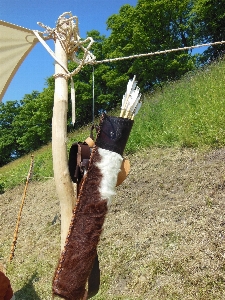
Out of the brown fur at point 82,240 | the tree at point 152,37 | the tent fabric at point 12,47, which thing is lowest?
the brown fur at point 82,240

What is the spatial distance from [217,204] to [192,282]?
3.24 feet

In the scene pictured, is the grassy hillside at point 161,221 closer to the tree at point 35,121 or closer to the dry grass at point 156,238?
the dry grass at point 156,238

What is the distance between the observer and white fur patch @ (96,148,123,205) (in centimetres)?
142

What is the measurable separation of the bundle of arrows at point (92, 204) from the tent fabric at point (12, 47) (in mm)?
1068

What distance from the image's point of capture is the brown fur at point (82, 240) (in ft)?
4.40

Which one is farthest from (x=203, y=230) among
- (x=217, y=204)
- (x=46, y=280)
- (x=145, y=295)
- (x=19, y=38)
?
(x=19, y=38)

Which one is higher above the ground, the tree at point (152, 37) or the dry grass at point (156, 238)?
the tree at point (152, 37)

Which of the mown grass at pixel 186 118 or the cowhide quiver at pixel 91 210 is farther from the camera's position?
the mown grass at pixel 186 118

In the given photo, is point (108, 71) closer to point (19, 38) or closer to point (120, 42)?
point (120, 42)

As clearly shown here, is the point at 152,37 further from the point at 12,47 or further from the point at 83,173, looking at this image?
the point at 83,173

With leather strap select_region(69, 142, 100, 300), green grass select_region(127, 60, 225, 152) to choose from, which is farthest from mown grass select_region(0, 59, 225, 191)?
leather strap select_region(69, 142, 100, 300)

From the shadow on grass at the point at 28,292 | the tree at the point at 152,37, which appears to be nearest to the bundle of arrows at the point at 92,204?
the shadow on grass at the point at 28,292

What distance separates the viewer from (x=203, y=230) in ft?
10.3

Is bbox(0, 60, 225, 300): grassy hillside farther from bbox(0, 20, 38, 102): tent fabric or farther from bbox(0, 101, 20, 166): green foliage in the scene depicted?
bbox(0, 101, 20, 166): green foliage
